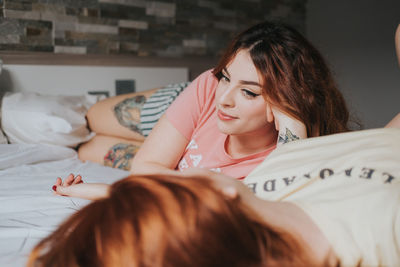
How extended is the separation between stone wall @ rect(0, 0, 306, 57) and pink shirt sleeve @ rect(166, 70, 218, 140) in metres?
1.29

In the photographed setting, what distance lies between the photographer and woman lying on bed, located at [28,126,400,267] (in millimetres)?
464

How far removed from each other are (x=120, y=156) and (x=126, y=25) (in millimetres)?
1172

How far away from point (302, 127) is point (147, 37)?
5.77 ft

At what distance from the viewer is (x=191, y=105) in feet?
4.23

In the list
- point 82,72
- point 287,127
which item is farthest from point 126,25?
point 287,127

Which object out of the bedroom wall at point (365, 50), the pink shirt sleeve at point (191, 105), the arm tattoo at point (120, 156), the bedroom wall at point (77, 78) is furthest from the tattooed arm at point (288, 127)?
the bedroom wall at point (365, 50)

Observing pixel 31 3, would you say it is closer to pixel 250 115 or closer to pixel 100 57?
pixel 100 57

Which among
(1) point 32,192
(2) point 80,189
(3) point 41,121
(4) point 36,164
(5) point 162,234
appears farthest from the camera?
(3) point 41,121

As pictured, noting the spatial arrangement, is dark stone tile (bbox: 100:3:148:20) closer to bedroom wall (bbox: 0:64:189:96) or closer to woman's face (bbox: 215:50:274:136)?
bedroom wall (bbox: 0:64:189:96)

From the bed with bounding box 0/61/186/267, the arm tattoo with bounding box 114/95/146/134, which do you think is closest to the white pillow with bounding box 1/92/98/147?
the bed with bounding box 0/61/186/267

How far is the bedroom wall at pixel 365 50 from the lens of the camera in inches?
116

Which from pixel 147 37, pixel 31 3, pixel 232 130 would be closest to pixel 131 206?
pixel 232 130

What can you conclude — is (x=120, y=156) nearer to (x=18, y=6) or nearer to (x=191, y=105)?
(x=191, y=105)

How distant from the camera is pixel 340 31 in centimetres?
340
